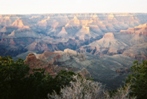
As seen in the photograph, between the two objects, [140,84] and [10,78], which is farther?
[140,84]

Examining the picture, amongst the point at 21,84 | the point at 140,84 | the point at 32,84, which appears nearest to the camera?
the point at 21,84

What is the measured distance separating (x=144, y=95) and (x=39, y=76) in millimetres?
13833

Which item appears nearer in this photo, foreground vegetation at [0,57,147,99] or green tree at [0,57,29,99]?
green tree at [0,57,29,99]

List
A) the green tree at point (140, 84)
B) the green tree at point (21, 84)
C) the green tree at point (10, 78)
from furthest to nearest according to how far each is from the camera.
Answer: the green tree at point (140, 84) < the green tree at point (21, 84) < the green tree at point (10, 78)

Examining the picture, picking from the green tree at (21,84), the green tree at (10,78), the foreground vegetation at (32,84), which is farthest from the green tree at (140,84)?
the green tree at (10,78)

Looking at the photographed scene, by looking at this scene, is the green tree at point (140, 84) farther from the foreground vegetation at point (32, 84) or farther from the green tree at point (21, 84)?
the green tree at point (21, 84)

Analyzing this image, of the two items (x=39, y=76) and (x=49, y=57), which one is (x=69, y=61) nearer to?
(x=49, y=57)

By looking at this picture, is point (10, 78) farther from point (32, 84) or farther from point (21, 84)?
point (32, 84)

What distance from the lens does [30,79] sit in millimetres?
35875

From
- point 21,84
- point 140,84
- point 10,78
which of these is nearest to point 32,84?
point 21,84

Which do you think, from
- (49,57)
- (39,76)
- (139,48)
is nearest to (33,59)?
(49,57)

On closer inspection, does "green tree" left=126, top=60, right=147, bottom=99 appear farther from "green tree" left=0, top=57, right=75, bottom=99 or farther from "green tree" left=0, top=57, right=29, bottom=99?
"green tree" left=0, top=57, right=29, bottom=99

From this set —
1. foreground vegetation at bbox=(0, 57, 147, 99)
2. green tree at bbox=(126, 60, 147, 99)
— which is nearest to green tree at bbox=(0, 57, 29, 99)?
foreground vegetation at bbox=(0, 57, 147, 99)

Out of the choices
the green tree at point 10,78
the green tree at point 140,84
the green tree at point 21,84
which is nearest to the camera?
the green tree at point 10,78
